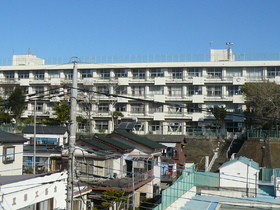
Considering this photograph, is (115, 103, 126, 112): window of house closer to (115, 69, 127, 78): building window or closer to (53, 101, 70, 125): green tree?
(115, 69, 127, 78): building window

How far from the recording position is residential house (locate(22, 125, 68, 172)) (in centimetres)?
2740

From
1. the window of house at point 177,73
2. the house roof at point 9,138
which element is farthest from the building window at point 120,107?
the house roof at point 9,138

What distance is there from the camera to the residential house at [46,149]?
27.4 meters

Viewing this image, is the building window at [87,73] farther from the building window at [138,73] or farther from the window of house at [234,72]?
the window of house at [234,72]

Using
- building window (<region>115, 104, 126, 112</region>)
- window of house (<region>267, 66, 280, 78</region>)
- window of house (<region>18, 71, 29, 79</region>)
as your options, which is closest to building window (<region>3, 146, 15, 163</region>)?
building window (<region>115, 104, 126, 112</region>)

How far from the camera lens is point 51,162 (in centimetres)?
2775

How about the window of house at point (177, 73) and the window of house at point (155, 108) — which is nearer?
the window of house at point (177, 73)

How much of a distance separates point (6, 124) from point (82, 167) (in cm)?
2891

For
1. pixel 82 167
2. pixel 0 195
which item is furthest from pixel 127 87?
pixel 0 195

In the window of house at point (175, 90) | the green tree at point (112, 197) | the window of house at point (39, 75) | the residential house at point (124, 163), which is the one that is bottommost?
the green tree at point (112, 197)

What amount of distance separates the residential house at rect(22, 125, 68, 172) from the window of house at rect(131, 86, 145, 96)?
17.4 meters

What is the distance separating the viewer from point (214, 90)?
50875 mm

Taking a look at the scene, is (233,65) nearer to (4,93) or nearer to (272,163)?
(272,163)

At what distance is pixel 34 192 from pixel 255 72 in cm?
4091
